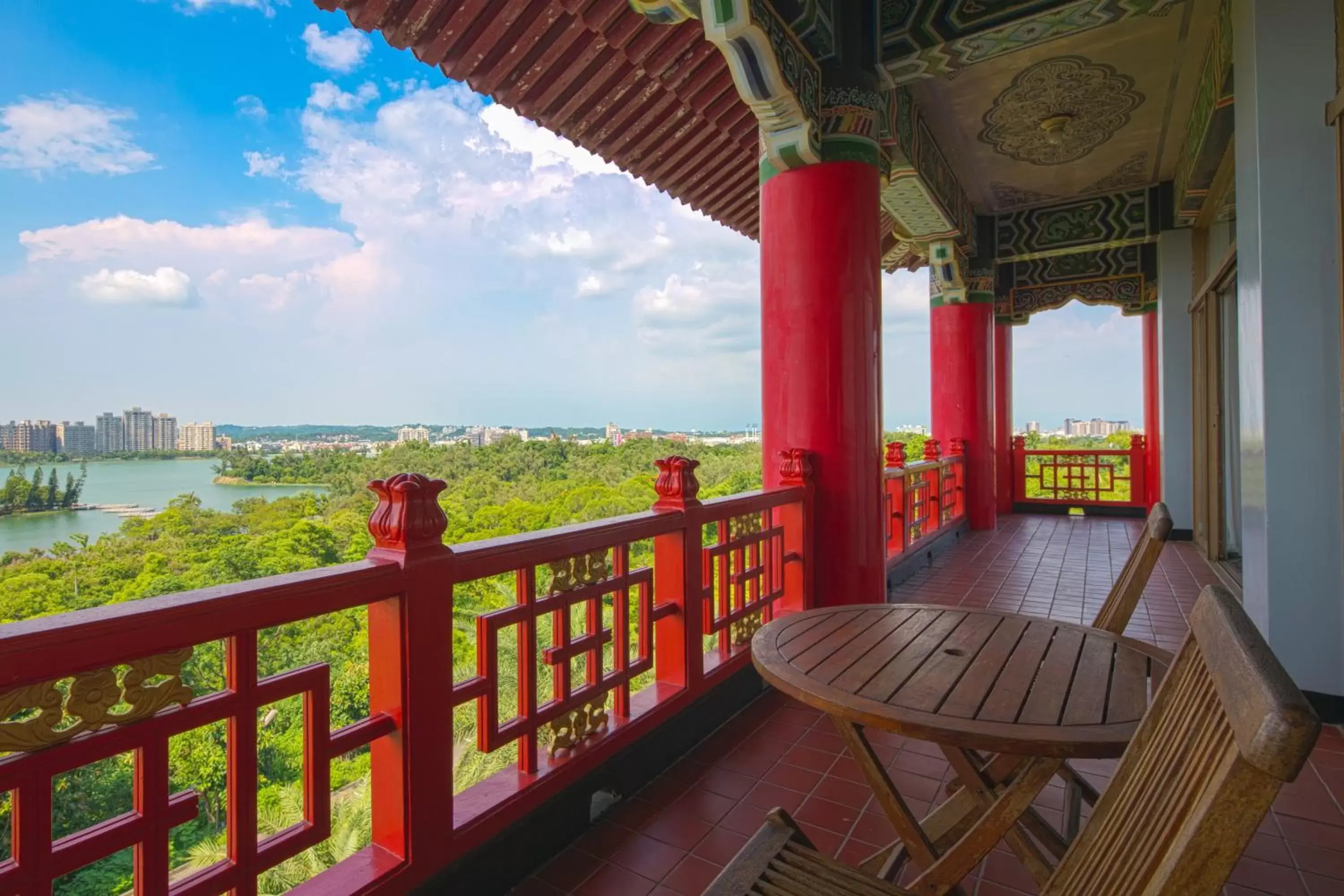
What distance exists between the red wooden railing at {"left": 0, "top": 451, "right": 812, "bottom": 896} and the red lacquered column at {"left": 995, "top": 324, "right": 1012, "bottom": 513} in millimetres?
7631

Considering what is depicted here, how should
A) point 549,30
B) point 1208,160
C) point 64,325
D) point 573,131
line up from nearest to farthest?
point 549,30 → point 573,131 → point 1208,160 → point 64,325

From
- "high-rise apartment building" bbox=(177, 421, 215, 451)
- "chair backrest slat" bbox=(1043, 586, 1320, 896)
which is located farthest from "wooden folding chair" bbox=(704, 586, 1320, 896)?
"high-rise apartment building" bbox=(177, 421, 215, 451)

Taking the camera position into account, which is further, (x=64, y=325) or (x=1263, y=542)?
(x=64, y=325)

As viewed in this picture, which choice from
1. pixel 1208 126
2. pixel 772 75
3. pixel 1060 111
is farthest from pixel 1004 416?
pixel 772 75

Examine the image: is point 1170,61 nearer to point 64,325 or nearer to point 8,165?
point 64,325

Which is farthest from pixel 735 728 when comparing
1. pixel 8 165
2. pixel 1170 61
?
pixel 8 165

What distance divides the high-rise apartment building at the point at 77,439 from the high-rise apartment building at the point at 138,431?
679mm

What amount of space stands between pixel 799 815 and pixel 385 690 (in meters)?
1.24

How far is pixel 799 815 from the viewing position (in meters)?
1.94

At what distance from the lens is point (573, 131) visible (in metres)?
3.54

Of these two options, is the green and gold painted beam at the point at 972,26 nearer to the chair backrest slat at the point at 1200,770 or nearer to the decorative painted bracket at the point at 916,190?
the decorative painted bracket at the point at 916,190

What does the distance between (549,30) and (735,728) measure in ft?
9.82

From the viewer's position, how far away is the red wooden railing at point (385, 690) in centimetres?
96

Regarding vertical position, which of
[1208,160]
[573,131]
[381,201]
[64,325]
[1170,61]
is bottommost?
[573,131]
